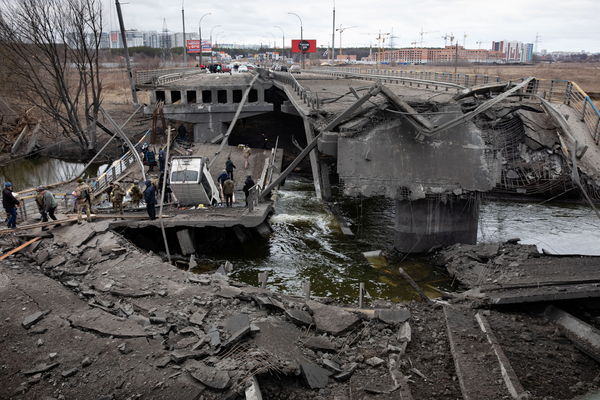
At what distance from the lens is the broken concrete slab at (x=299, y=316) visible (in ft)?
32.3

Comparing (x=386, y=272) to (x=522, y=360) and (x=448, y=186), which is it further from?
(x=522, y=360)

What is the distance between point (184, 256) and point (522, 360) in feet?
40.3

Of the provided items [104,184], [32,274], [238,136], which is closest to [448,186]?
[32,274]

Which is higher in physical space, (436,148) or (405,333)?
(436,148)

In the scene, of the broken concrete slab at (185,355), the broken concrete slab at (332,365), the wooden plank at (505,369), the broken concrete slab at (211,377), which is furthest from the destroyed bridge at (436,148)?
the broken concrete slab at (211,377)

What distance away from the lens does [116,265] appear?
44.5 feet

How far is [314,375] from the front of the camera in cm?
814

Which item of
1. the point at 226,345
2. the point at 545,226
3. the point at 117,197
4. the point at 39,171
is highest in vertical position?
the point at 117,197

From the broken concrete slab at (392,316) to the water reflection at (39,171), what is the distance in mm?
28400

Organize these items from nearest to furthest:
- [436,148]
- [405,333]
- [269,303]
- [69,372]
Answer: [69,372] → [405,333] → [269,303] → [436,148]

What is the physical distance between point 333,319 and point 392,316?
1252 millimetres

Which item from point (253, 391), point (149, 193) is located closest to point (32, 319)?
point (253, 391)

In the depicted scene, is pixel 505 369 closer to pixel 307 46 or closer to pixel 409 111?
pixel 409 111

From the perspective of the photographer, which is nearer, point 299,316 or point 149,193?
point 299,316
